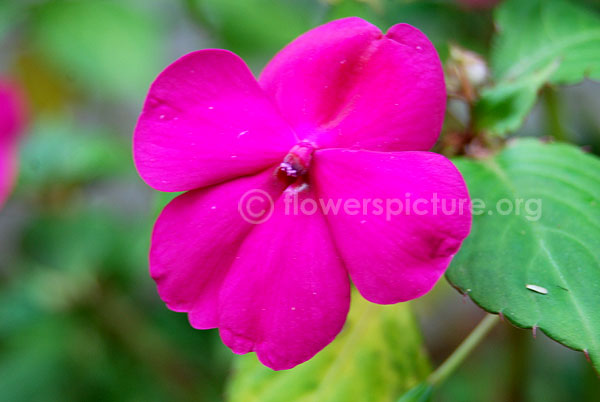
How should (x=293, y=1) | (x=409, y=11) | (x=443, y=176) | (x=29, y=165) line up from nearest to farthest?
(x=443, y=176), (x=409, y=11), (x=29, y=165), (x=293, y=1)

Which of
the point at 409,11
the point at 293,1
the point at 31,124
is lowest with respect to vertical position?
the point at 31,124

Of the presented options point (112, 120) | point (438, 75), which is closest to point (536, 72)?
point (438, 75)

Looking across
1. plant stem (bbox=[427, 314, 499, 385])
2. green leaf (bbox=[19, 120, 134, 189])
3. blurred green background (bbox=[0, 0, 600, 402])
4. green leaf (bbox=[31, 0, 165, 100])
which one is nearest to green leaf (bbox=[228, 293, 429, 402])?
plant stem (bbox=[427, 314, 499, 385])

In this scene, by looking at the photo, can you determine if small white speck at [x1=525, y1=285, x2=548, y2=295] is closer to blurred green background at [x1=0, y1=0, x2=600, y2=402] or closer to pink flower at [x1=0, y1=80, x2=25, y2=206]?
blurred green background at [x1=0, y1=0, x2=600, y2=402]

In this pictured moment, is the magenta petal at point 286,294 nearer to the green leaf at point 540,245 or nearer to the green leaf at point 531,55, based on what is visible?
the green leaf at point 540,245

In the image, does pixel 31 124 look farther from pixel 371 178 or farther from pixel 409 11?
pixel 371 178

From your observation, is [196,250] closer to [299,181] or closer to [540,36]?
[299,181]
